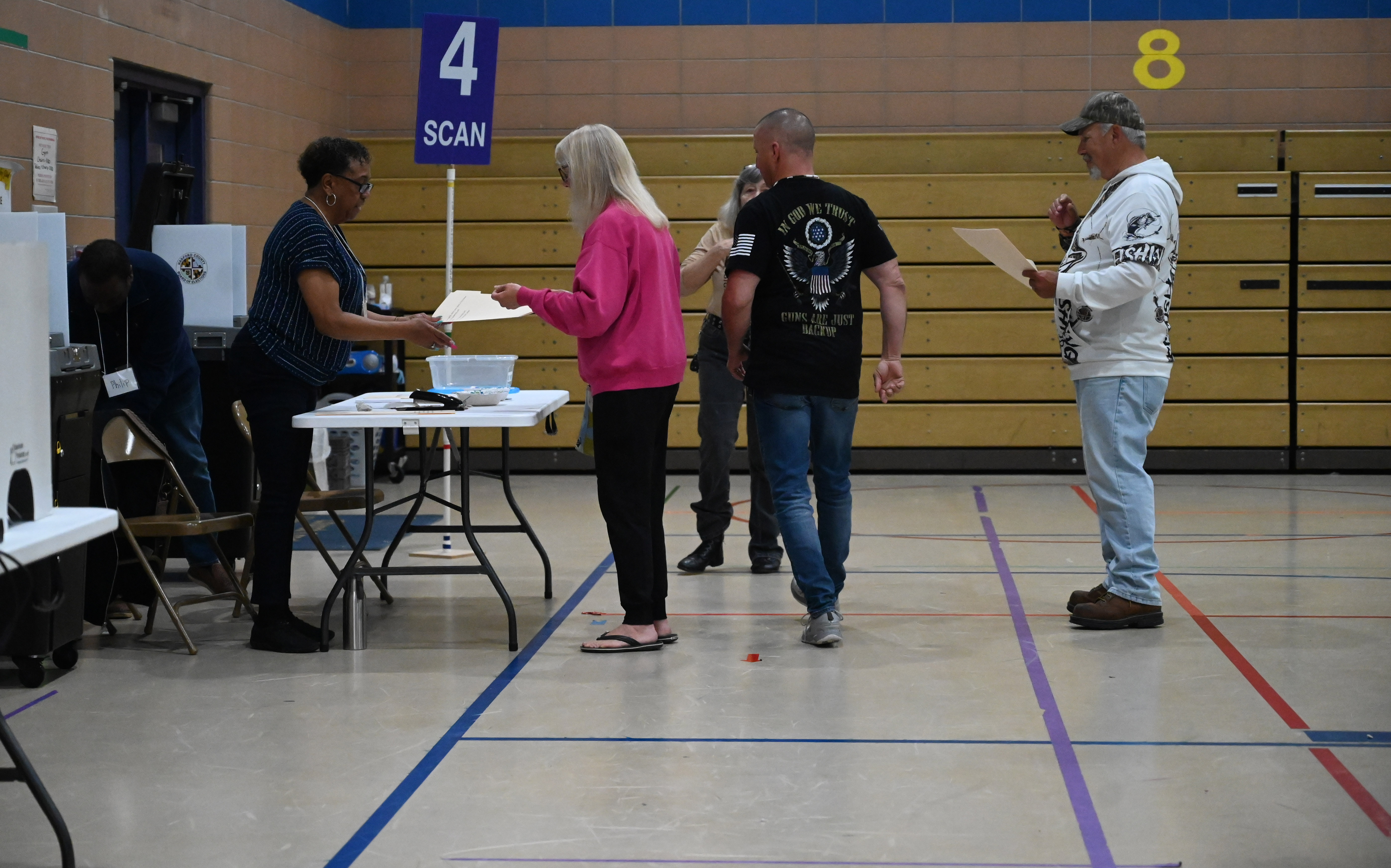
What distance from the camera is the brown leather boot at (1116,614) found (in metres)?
4.04

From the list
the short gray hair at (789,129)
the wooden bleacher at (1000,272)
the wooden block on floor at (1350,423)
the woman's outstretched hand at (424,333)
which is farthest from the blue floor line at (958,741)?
the wooden block on floor at (1350,423)

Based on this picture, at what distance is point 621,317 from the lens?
3564 millimetres

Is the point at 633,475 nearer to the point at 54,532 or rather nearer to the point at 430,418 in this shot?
the point at 430,418

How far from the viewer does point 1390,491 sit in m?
7.09

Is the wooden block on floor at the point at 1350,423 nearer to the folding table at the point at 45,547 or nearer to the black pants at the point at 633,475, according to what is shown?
the black pants at the point at 633,475

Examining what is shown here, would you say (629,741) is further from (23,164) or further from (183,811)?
(23,164)

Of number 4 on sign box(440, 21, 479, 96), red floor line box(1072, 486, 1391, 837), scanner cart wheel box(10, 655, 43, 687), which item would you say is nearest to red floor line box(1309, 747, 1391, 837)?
red floor line box(1072, 486, 1391, 837)

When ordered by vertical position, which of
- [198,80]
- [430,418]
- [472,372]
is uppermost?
[198,80]

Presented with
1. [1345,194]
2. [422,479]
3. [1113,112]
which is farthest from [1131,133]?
[1345,194]

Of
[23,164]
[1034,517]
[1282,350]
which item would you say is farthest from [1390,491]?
[23,164]

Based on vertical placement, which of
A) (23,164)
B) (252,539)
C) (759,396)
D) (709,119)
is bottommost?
(252,539)

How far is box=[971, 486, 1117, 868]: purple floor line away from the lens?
2.37 metres

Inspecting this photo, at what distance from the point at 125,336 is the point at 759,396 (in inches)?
86.0

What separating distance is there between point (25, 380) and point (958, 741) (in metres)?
2.04
